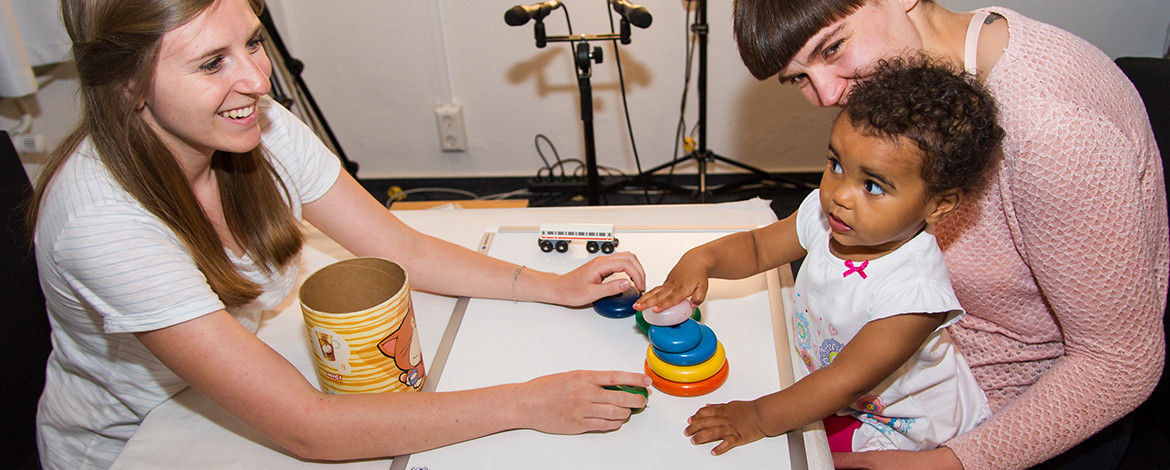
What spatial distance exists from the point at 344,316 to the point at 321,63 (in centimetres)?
222

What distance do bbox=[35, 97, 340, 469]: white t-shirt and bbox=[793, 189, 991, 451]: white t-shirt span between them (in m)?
0.74

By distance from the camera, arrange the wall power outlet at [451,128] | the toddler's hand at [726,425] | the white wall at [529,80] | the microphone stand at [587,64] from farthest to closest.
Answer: the wall power outlet at [451,128] < the white wall at [529,80] < the microphone stand at [587,64] < the toddler's hand at [726,425]

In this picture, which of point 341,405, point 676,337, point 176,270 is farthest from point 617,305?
point 176,270

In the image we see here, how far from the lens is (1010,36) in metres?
0.87

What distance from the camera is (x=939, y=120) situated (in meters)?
0.78

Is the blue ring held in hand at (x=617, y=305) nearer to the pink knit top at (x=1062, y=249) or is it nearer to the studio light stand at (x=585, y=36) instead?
the pink knit top at (x=1062, y=249)

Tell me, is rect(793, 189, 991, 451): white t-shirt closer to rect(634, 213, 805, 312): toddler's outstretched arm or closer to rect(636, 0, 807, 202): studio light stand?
rect(634, 213, 805, 312): toddler's outstretched arm

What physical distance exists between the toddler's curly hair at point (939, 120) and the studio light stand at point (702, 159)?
4.80 ft

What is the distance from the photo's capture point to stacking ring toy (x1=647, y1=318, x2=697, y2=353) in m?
0.84

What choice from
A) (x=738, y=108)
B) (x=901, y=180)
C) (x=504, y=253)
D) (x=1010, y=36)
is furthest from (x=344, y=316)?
(x=738, y=108)

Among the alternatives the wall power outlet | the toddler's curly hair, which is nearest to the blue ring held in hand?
the toddler's curly hair

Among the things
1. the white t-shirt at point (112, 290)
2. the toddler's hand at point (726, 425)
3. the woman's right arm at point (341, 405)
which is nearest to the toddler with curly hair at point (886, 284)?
the toddler's hand at point (726, 425)

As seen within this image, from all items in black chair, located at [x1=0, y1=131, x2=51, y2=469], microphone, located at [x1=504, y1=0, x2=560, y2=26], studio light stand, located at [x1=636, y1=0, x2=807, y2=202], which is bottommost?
studio light stand, located at [x1=636, y1=0, x2=807, y2=202]

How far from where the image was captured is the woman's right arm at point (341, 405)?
0.78m
